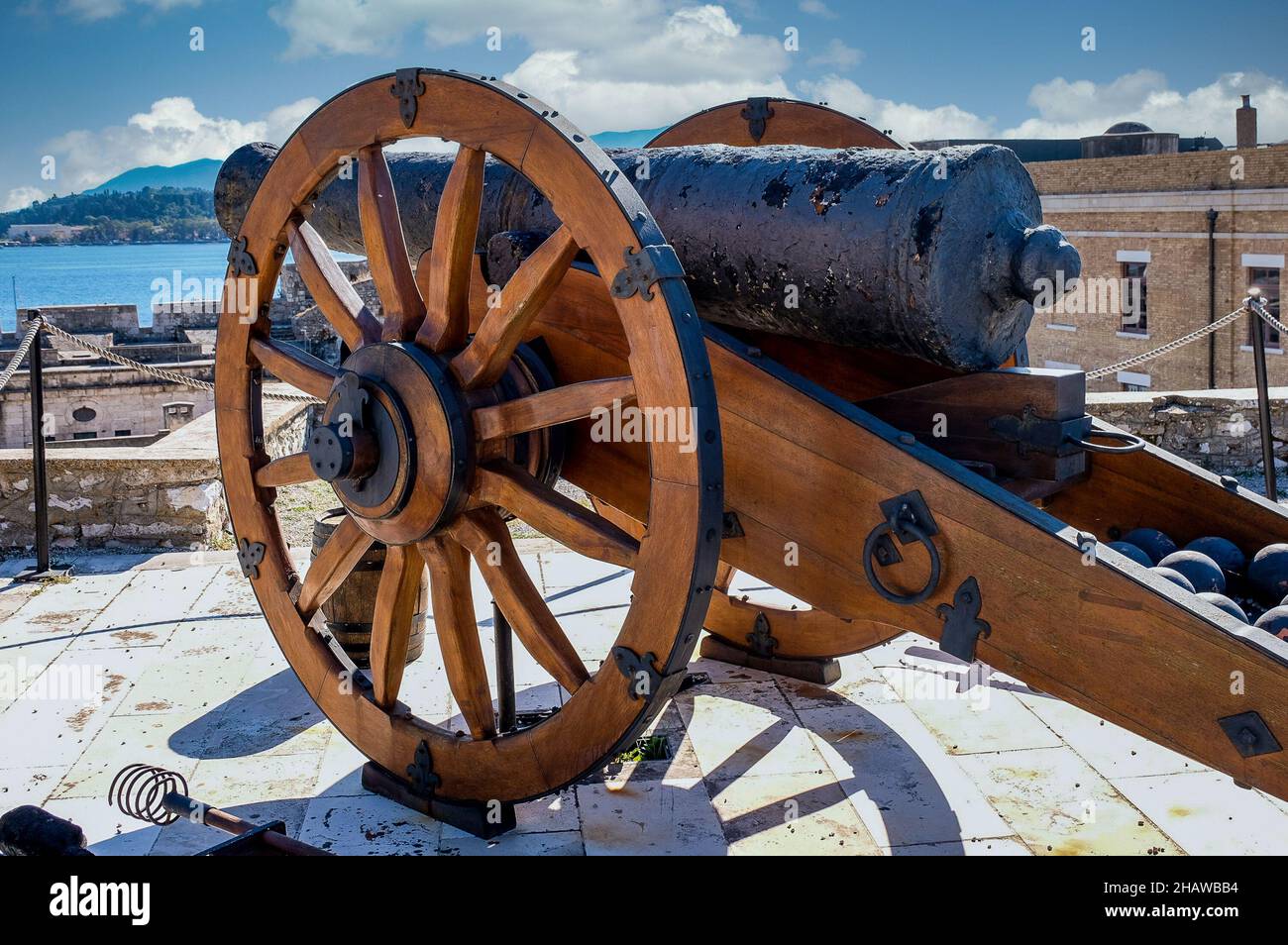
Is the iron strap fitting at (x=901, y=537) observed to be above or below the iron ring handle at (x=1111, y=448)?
below

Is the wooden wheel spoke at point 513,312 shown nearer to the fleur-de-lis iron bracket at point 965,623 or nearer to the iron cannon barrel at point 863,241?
the iron cannon barrel at point 863,241

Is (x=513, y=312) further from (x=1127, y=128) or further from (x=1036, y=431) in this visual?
(x=1127, y=128)

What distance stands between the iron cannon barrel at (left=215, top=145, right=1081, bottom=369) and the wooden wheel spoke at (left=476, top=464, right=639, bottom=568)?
25.3 inches

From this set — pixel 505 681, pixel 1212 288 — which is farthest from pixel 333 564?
pixel 1212 288

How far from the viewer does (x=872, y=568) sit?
264 cm

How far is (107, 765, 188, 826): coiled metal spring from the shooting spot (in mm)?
3066

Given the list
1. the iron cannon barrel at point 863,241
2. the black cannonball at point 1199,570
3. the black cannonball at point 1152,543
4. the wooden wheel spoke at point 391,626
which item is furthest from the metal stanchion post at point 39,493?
the black cannonball at point 1199,570

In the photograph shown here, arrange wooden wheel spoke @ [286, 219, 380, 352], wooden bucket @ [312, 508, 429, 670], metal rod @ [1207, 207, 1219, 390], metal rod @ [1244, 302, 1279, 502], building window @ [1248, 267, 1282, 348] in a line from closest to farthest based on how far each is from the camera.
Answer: wooden wheel spoke @ [286, 219, 380, 352]
wooden bucket @ [312, 508, 429, 670]
metal rod @ [1244, 302, 1279, 502]
building window @ [1248, 267, 1282, 348]
metal rod @ [1207, 207, 1219, 390]

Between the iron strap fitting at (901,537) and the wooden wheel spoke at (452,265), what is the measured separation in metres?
1.10

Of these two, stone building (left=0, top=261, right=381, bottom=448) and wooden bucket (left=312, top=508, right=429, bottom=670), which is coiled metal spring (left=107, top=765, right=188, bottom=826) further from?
stone building (left=0, top=261, right=381, bottom=448)

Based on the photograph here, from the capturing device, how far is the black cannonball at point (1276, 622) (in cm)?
245

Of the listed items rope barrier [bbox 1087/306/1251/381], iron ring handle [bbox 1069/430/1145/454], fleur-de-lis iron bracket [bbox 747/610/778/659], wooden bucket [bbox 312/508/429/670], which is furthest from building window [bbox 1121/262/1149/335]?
iron ring handle [bbox 1069/430/1145/454]

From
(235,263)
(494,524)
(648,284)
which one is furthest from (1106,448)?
(235,263)

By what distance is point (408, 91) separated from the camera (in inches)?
114
